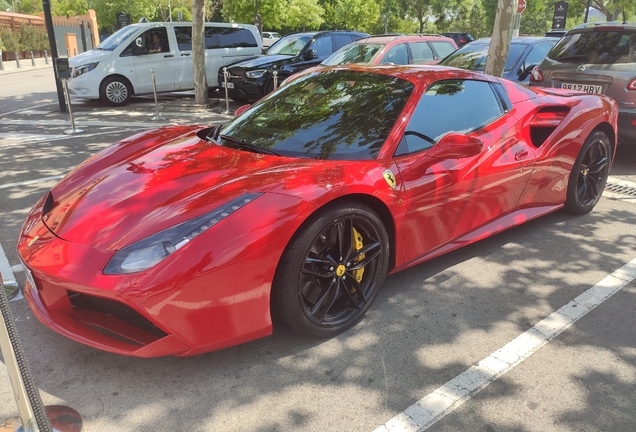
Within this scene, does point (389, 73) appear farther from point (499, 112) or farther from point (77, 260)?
point (77, 260)

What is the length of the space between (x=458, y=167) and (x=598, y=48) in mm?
4601

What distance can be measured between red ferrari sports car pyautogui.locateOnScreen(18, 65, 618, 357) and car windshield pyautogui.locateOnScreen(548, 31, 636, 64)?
2.81m

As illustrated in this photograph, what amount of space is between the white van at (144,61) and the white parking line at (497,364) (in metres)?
10.5

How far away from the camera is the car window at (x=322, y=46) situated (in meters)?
11.7

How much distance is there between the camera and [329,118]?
3373 millimetres

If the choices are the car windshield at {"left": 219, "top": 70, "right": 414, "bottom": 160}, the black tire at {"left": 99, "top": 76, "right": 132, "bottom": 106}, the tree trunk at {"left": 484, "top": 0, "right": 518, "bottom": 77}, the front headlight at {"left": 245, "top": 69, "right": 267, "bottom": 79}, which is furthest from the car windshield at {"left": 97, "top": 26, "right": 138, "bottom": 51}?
the car windshield at {"left": 219, "top": 70, "right": 414, "bottom": 160}

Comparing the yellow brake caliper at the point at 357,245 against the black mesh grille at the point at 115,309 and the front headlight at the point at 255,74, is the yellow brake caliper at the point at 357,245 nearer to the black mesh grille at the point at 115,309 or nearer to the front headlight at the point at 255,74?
the black mesh grille at the point at 115,309

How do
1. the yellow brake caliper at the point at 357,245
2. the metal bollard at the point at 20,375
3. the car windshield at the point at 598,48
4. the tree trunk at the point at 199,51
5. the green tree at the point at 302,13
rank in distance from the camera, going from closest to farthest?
the metal bollard at the point at 20,375
the yellow brake caliper at the point at 357,245
the car windshield at the point at 598,48
the tree trunk at the point at 199,51
the green tree at the point at 302,13

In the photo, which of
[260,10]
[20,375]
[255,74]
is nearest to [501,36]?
[255,74]

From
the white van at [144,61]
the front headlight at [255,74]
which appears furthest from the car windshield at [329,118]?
the white van at [144,61]

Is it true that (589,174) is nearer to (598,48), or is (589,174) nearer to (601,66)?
(601,66)

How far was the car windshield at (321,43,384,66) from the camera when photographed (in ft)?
30.3

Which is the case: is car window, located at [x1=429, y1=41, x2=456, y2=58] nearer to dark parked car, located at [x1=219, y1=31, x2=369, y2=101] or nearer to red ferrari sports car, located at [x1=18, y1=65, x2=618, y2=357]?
dark parked car, located at [x1=219, y1=31, x2=369, y2=101]

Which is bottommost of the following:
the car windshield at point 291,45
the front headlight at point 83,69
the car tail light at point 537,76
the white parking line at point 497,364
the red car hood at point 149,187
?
the white parking line at point 497,364
